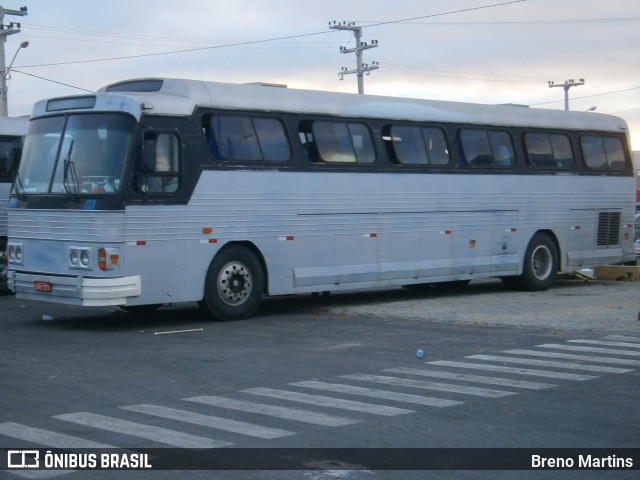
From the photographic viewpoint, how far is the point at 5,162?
67.9 feet

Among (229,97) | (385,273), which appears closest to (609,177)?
(385,273)

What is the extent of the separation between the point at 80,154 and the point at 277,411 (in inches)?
281

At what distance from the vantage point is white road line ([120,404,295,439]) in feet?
26.8

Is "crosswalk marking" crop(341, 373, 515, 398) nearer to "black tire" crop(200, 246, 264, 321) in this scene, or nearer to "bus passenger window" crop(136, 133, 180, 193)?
"black tire" crop(200, 246, 264, 321)

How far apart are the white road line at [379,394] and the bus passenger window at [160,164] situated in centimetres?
531

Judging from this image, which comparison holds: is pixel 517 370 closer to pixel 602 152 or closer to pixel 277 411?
pixel 277 411

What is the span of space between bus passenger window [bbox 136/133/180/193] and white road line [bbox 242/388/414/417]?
5.44 m

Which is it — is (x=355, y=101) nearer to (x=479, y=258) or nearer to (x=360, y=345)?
(x=479, y=258)

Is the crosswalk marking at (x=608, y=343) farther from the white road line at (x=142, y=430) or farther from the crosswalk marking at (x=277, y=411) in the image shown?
the white road line at (x=142, y=430)

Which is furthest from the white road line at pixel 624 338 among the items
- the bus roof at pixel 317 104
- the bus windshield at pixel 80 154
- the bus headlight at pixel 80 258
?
the bus headlight at pixel 80 258

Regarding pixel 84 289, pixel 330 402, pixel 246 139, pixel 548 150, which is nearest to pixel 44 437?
pixel 330 402

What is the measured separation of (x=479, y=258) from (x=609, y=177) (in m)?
4.79

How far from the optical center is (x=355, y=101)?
17984 millimetres

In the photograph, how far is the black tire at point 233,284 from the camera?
15.7 metres
